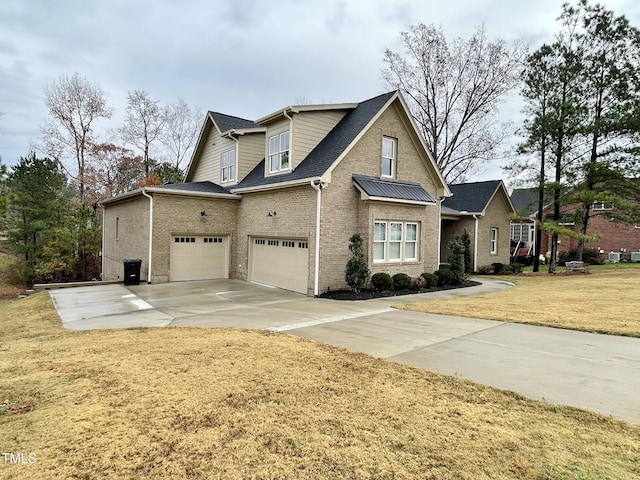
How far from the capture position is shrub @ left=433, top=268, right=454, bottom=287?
1636 cm

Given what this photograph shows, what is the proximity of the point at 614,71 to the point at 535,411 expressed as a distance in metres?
25.4

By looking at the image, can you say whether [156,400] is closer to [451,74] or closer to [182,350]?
[182,350]

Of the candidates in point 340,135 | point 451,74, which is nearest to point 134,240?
point 340,135

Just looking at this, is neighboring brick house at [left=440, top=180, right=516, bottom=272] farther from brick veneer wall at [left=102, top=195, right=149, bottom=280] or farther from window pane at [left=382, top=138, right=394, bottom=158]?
brick veneer wall at [left=102, top=195, right=149, bottom=280]

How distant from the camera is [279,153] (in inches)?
639

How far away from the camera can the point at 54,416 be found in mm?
3664

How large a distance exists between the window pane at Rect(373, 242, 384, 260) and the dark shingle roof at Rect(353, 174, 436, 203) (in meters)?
1.95

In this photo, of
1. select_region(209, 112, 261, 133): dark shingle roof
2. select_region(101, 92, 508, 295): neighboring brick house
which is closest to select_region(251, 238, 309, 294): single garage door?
select_region(101, 92, 508, 295): neighboring brick house

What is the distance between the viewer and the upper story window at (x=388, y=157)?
15.5 meters

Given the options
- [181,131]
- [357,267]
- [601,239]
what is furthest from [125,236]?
[601,239]

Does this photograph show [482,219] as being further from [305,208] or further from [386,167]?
[305,208]

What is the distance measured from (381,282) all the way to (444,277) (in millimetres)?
4251

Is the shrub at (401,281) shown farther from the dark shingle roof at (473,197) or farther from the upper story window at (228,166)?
the dark shingle roof at (473,197)

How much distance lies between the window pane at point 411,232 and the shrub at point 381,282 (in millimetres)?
→ 2621
